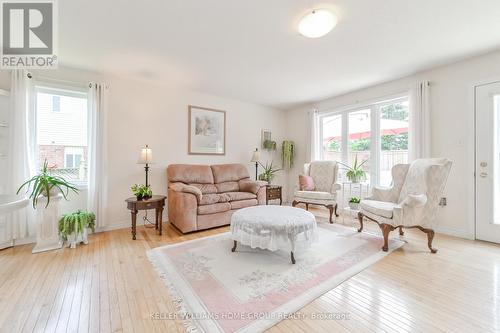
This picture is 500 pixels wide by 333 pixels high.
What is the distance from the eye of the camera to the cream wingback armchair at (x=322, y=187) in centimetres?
372

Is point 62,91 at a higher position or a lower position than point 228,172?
higher

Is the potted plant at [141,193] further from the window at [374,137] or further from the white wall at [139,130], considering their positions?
the window at [374,137]

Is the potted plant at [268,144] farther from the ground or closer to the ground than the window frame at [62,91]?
closer to the ground

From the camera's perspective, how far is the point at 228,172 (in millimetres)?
4273

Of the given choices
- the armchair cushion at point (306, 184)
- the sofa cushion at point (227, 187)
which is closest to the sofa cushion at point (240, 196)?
the sofa cushion at point (227, 187)

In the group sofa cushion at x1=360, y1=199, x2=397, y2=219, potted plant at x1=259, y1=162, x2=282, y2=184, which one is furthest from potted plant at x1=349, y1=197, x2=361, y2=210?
potted plant at x1=259, y1=162, x2=282, y2=184

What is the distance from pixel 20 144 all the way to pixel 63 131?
541mm

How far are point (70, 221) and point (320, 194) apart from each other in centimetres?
373

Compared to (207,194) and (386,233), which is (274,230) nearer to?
(386,233)

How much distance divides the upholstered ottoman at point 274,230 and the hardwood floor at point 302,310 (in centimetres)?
54

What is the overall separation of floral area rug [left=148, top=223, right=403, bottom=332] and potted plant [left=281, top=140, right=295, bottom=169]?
2.65 m

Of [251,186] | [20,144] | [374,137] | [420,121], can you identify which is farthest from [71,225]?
[420,121]

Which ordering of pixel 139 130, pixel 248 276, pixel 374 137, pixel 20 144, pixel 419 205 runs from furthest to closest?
pixel 374 137, pixel 139 130, pixel 20 144, pixel 419 205, pixel 248 276

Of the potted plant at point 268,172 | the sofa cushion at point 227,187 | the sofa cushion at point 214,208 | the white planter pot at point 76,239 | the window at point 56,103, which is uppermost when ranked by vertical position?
the window at point 56,103
